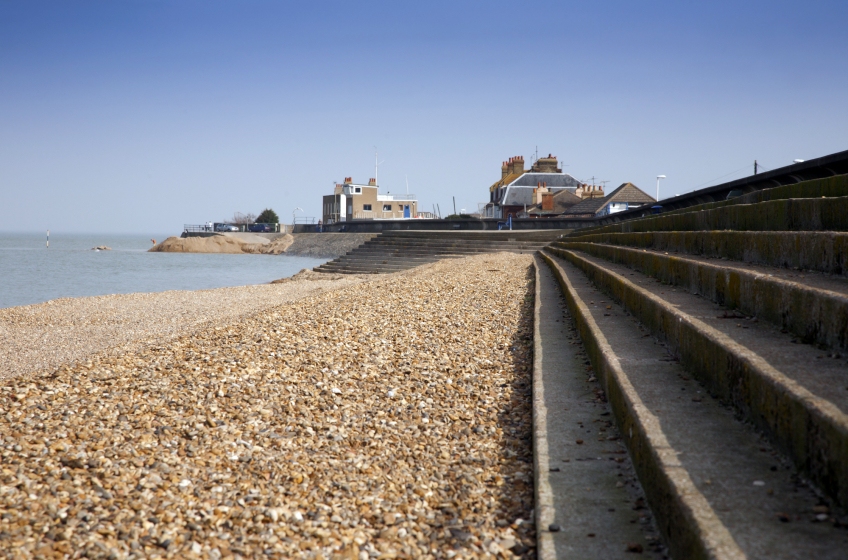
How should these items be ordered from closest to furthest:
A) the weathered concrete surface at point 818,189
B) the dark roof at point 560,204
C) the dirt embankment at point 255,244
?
the weathered concrete surface at point 818,189 < the dark roof at point 560,204 < the dirt embankment at point 255,244

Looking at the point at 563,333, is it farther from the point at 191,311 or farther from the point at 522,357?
the point at 191,311

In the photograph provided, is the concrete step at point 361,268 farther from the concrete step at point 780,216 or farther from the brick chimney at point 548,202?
the brick chimney at point 548,202

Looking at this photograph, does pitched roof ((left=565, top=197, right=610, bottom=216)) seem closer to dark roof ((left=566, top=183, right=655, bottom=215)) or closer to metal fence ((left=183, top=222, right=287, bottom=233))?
dark roof ((left=566, top=183, right=655, bottom=215))

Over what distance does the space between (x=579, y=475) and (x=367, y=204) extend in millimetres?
90697

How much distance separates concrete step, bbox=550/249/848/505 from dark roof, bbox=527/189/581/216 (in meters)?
53.9

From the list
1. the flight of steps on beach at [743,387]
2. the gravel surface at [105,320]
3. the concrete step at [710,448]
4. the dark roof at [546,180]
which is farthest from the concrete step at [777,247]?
the dark roof at [546,180]

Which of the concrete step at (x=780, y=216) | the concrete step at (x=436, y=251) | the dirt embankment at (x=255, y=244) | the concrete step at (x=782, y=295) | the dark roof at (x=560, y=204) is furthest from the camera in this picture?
the dirt embankment at (x=255, y=244)

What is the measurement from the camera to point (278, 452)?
3775mm

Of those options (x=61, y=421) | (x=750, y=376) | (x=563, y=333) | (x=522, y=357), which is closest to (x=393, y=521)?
(x=750, y=376)

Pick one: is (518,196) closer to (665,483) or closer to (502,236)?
(502,236)

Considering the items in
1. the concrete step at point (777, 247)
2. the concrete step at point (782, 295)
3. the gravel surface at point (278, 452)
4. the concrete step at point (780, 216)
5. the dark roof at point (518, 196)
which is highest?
the dark roof at point (518, 196)

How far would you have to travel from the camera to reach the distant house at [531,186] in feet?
205

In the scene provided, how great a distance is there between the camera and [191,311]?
16719 millimetres

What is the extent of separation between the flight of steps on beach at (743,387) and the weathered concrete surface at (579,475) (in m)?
0.04
